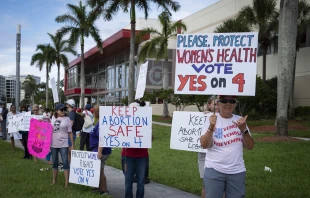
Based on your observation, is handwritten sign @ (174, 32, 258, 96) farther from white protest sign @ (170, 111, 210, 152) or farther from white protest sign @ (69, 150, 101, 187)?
white protest sign @ (69, 150, 101, 187)

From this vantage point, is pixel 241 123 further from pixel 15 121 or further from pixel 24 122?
pixel 15 121

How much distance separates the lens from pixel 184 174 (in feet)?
26.8

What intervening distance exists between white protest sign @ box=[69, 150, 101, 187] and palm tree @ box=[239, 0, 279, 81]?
74.3ft

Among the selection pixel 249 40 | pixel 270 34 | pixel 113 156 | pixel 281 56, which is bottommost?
pixel 113 156

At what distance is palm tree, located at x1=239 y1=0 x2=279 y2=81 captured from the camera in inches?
1017

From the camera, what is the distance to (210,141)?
3.69m

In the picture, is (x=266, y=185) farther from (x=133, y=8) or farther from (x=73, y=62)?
(x=73, y=62)

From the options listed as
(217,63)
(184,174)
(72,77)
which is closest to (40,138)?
(184,174)

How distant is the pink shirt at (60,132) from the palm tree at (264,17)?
73.0 ft

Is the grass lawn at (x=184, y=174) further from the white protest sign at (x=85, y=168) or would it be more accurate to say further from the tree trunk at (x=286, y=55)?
the tree trunk at (x=286, y=55)

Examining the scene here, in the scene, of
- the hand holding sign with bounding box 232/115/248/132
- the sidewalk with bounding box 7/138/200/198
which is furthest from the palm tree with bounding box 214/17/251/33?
the hand holding sign with bounding box 232/115/248/132

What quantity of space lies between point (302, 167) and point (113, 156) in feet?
18.5

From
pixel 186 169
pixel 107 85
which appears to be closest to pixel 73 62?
pixel 107 85

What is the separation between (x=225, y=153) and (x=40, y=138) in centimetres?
530
